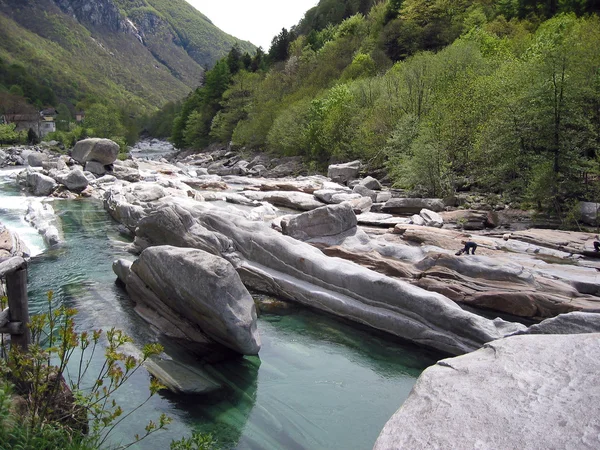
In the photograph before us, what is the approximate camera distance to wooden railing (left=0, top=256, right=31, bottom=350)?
17.9ft

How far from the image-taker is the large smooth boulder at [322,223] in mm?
15758

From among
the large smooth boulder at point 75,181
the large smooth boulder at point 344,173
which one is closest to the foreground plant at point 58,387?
the large smooth boulder at point 75,181

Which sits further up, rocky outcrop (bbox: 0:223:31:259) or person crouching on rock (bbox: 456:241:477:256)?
person crouching on rock (bbox: 456:241:477:256)

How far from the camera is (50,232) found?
17.2 metres

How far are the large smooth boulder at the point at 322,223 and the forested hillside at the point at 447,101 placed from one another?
29.5ft

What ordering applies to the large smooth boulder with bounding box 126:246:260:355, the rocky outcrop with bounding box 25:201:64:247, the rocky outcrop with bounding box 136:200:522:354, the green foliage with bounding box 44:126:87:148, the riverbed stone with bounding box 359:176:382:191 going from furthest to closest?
1. the green foliage with bounding box 44:126:87:148
2. the riverbed stone with bounding box 359:176:382:191
3. the rocky outcrop with bounding box 25:201:64:247
4. the rocky outcrop with bounding box 136:200:522:354
5. the large smooth boulder with bounding box 126:246:260:355

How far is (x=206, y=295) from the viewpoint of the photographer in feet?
29.5

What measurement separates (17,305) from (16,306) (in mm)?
16

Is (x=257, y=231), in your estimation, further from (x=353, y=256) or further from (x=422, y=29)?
(x=422, y=29)

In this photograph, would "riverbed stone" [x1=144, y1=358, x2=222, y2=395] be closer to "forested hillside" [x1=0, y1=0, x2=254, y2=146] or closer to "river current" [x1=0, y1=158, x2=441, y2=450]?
"river current" [x1=0, y1=158, x2=441, y2=450]

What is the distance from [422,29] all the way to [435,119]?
34.0m

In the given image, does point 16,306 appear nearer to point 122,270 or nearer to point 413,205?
point 122,270

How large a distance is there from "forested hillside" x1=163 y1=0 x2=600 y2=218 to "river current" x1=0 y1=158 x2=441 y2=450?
13.2m

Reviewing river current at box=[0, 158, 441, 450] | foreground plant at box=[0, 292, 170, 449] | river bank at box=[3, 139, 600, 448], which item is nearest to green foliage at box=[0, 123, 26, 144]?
river bank at box=[3, 139, 600, 448]
